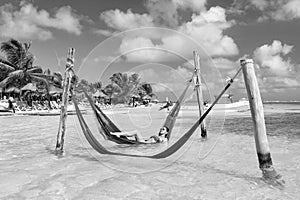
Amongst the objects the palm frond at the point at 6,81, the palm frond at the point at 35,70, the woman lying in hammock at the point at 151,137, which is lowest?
the woman lying in hammock at the point at 151,137

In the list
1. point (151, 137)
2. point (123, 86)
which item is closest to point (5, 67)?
point (123, 86)

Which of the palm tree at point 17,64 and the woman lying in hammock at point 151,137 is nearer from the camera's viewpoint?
the woman lying in hammock at point 151,137

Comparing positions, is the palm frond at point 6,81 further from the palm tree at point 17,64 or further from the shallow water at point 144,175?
the shallow water at point 144,175

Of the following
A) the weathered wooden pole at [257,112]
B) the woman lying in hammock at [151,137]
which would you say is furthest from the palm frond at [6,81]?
the weathered wooden pole at [257,112]

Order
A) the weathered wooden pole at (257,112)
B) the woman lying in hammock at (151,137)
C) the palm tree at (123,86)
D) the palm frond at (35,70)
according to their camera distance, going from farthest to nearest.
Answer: the palm tree at (123,86) → the palm frond at (35,70) → the woman lying in hammock at (151,137) → the weathered wooden pole at (257,112)

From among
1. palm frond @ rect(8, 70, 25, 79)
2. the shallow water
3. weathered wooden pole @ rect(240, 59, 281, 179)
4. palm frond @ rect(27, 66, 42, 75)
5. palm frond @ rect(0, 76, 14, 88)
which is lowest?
the shallow water

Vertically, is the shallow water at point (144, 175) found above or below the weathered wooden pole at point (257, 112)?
below

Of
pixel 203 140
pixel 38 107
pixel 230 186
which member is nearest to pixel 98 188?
pixel 230 186

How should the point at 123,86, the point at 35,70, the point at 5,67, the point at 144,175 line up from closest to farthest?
the point at 144,175 < the point at 5,67 < the point at 35,70 < the point at 123,86

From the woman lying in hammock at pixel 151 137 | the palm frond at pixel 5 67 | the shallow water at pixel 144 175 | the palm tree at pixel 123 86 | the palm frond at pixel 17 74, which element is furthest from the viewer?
the palm tree at pixel 123 86

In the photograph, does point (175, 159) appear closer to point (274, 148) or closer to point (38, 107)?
point (274, 148)

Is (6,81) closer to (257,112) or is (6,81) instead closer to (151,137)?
(151,137)

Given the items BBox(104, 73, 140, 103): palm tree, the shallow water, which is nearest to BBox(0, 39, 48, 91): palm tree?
BBox(104, 73, 140, 103): palm tree

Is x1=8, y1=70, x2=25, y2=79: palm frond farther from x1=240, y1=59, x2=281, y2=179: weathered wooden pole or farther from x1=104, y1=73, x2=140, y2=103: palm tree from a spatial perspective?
x1=240, y1=59, x2=281, y2=179: weathered wooden pole
